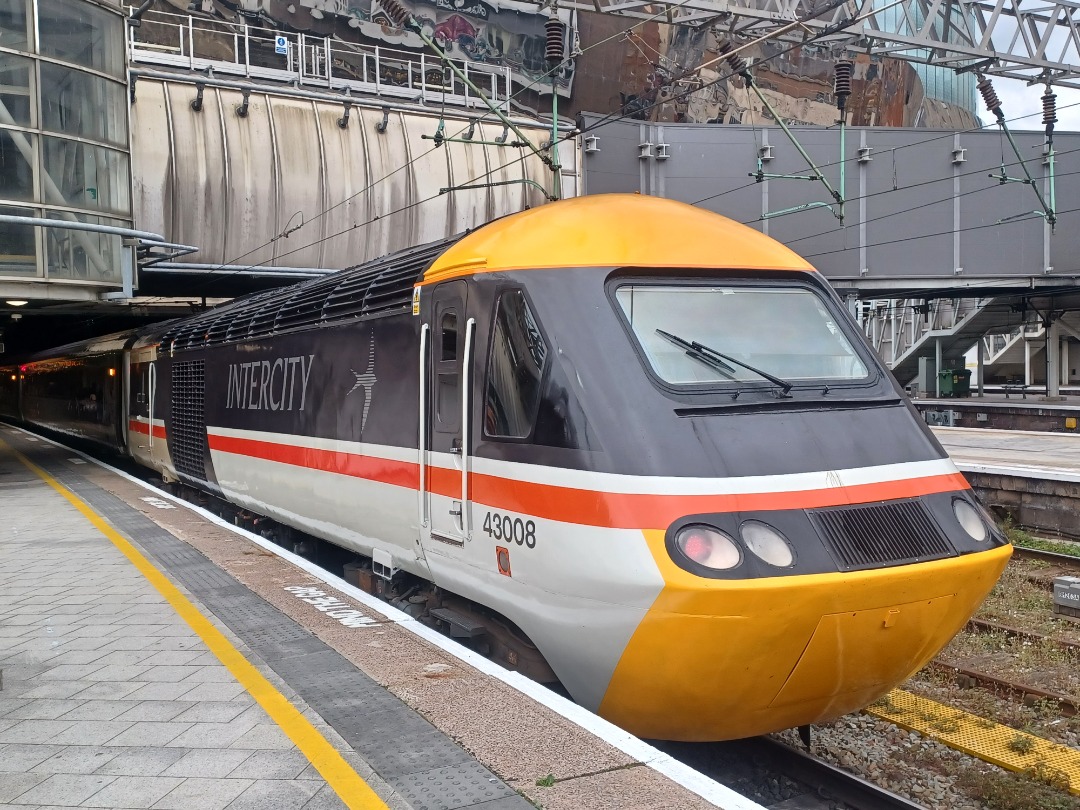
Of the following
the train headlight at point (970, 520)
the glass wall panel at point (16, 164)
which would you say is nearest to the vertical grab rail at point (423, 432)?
the train headlight at point (970, 520)

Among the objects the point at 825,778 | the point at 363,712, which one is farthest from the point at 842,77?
the point at 363,712

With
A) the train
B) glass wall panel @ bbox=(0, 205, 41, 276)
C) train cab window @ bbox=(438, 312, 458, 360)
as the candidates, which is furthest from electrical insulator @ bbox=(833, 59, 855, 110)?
glass wall panel @ bbox=(0, 205, 41, 276)

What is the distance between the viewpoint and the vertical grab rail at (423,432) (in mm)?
6055

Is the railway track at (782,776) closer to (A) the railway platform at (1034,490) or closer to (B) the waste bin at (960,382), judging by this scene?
(A) the railway platform at (1034,490)

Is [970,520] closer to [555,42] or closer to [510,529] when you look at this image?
[510,529]

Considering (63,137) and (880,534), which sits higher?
(63,137)

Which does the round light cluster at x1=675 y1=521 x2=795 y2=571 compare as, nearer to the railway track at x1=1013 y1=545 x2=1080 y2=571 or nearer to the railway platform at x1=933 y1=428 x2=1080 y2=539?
the railway track at x1=1013 y1=545 x2=1080 y2=571

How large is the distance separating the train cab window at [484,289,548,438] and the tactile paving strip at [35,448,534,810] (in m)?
1.55

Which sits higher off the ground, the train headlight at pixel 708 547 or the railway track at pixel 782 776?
the train headlight at pixel 708 547

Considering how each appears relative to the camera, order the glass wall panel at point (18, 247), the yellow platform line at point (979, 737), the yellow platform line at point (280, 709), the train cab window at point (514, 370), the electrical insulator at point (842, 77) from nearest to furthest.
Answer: the yellow platform line at point (280, 709) < the train cab window at point (514, 370) < the yellow platform line at point (979, 737) < the glass wall panel at point (18, 247) < the electrical insulator at point (842, 77)

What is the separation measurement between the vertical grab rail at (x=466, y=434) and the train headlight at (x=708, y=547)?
1.67 meters

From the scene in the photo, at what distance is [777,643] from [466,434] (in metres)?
2.20

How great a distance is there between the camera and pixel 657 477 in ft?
14.4

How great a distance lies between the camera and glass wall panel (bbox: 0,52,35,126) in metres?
15.0
